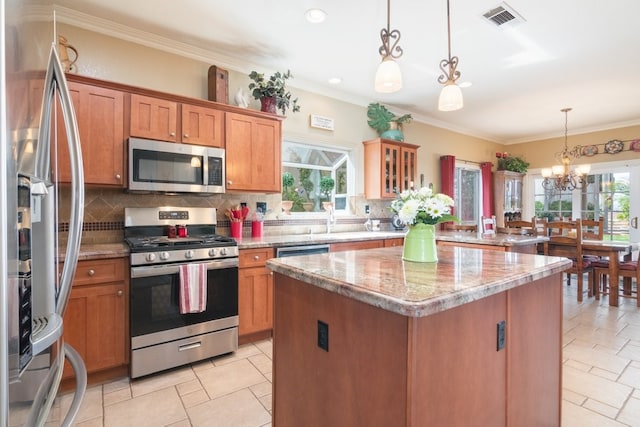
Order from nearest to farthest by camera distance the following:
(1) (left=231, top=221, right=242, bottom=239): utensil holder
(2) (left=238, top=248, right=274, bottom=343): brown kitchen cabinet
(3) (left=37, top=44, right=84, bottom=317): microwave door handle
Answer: (3) (left=37, top=44, right=84, bottom=317): microwave door handle < (2) (left=238, top=248, right=274, bottom=343): brown kitchen cabinet < (1) (left=231, top=221, right=242, bottom=239): utensil holder

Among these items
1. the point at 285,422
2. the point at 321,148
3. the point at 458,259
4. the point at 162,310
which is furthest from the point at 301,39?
the point at 285,422

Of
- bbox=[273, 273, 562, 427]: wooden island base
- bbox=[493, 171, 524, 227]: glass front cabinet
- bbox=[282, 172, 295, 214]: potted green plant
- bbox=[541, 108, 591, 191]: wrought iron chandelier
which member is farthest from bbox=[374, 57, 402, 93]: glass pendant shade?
bbox=[493, 171, 524, 227]: glass front cabinet

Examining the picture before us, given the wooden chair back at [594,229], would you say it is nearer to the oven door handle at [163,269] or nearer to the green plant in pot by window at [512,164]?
the green plant in pot by window at [512,164]

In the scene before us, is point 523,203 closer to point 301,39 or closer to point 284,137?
point 284,137

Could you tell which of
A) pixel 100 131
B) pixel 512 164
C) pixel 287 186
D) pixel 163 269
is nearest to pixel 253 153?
pixel 287 186

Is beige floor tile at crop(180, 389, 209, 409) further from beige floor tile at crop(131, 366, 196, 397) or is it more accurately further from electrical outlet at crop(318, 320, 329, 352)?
electrical outlet at crop(318, 320, 329, 352)

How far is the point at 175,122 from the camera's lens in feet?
9.23

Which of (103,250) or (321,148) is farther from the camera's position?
(321,148)

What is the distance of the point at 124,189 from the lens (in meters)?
2.77

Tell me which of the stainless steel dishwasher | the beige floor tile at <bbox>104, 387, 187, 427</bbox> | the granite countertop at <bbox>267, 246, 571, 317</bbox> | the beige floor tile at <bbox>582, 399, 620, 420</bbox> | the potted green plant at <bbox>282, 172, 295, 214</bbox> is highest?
the potted green plant at <bbox>282, 172, 295, 214</bbox>

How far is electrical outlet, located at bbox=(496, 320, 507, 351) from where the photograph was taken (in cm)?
139

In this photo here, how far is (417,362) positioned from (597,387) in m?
2.18

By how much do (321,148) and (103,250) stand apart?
2.80 m

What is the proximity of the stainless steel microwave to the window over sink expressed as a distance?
1200 millimetres
